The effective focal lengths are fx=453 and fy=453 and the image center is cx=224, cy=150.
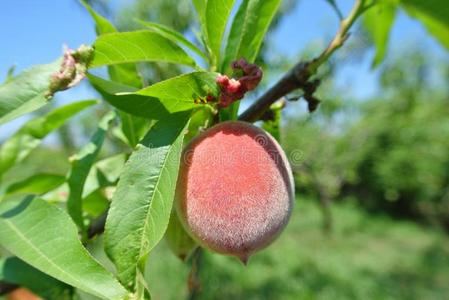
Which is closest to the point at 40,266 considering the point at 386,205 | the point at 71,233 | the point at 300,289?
the point at 71,233

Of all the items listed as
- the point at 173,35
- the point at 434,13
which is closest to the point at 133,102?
the point at 173,35

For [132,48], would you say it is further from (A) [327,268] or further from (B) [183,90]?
(A) [327,268]

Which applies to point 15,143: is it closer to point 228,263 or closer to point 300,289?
point 300,289

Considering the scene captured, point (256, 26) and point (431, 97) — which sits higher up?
point (256, 26)

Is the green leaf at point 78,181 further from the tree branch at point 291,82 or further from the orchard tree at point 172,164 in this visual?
the tree branch at point 291,82

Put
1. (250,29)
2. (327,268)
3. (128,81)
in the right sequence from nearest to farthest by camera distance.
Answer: (250,29), (128,81), (327,268)

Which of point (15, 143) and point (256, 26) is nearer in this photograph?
point (256, 26)

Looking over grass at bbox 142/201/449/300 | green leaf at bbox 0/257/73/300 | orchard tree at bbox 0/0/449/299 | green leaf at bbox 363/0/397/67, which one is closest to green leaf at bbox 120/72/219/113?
orchard tree at bbox 0/0/449/299
